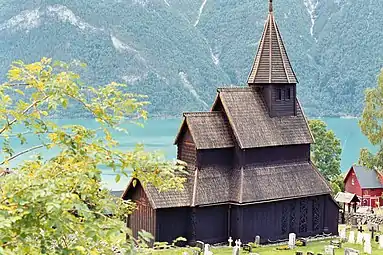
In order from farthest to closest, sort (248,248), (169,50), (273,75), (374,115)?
(169,50), (374,115), (273,75), (248,248)

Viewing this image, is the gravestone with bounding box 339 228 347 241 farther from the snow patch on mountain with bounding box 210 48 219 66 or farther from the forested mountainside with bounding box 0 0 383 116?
the snow patch on mountain with bounding box 210 48 219 66

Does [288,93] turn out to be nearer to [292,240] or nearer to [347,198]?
[292,240]

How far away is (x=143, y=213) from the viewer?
26.1 m

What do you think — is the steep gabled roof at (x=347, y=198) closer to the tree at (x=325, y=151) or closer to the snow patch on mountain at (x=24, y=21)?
the tree at (x=325, y=151)

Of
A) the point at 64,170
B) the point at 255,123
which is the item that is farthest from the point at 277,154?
the point at 64,170

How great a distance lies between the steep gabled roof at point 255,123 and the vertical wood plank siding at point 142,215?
3912mm

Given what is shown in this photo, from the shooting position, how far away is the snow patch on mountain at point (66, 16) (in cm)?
16050

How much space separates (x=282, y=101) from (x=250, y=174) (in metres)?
3.49

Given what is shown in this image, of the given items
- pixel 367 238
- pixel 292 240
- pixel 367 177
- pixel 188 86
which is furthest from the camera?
pixel 188 86

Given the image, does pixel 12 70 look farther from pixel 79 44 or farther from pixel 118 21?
pixel 118 21

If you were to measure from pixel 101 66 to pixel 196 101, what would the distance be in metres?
19.6

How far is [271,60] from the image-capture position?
93.7ft

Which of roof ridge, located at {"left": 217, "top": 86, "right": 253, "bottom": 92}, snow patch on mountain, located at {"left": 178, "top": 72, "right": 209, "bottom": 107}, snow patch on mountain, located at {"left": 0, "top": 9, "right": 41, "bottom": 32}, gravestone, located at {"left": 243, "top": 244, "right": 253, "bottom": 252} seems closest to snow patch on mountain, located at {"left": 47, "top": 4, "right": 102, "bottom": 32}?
snow patch on mountain, located at {"left": 0, "top": 9, "right": 41, "bottom": 32}

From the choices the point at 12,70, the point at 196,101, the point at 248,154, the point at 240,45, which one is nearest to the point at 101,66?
the point at 196,101
